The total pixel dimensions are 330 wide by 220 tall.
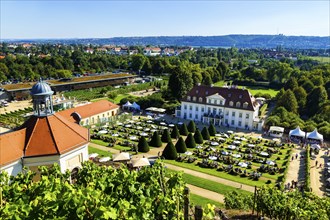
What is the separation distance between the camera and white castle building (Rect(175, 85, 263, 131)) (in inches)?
2137

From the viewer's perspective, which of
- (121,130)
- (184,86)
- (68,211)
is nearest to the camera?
(68,211)

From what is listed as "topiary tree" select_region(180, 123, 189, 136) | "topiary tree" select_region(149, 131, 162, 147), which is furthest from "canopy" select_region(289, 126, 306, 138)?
"topiary tree" select_region(149, 131, 162, 147)

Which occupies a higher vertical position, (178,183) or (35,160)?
(178,183)

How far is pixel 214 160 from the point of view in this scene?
37938 mm

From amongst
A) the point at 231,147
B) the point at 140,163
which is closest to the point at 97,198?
→ the point at 140,163

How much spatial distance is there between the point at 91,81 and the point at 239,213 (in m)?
82.5

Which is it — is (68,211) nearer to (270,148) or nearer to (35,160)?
(35,160)

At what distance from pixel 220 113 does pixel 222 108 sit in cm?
116

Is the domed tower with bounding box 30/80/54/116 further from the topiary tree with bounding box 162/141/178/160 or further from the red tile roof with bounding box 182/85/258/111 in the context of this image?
the red tile roof with bounding box 182/85/258/111

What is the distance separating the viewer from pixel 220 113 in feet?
187

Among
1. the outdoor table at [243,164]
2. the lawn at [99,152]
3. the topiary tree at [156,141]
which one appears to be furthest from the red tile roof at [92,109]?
the outdoor table at [243,164]

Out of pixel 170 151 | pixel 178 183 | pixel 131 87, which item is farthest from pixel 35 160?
pixel 131 87

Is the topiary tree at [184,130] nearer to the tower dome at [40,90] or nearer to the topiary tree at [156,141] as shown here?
the topiary tree at [156,141]

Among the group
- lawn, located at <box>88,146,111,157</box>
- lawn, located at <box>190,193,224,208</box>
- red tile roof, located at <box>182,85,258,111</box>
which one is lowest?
lawn, located at <box>190,193,224,208</box>
